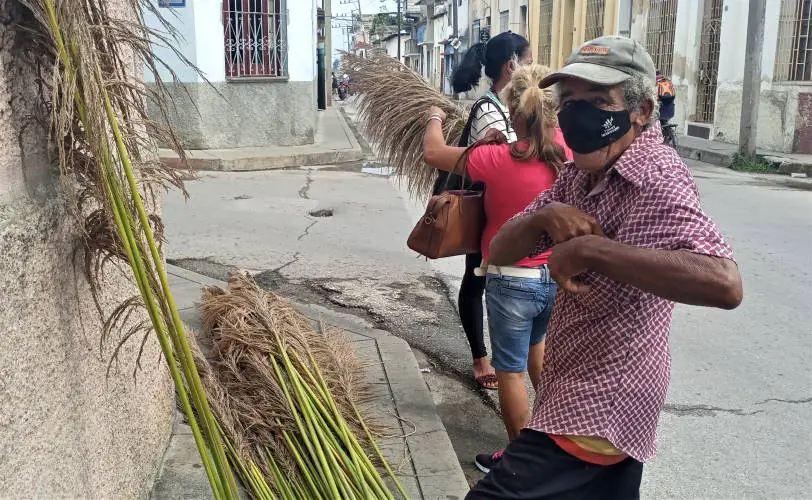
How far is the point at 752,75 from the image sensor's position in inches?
504

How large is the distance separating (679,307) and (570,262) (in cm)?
411

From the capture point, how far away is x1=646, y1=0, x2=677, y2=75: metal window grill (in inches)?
702

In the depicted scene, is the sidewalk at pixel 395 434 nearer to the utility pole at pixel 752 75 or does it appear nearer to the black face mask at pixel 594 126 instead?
the black face mask at pixel 594 126

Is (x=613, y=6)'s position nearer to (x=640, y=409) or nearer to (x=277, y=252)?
(x=277, y=252)

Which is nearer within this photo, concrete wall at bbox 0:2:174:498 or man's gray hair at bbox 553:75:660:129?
concrete wall at bbox 0:2:174:498

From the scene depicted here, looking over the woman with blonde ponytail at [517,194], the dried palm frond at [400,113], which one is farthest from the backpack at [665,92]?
the woman with blonde ponytail at [517,194]

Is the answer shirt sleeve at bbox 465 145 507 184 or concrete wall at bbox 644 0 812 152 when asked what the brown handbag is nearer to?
shirt sleeve at bbox 465 145 507 184

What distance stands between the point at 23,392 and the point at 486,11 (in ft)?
117

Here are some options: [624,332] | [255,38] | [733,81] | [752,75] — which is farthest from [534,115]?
[733,81]

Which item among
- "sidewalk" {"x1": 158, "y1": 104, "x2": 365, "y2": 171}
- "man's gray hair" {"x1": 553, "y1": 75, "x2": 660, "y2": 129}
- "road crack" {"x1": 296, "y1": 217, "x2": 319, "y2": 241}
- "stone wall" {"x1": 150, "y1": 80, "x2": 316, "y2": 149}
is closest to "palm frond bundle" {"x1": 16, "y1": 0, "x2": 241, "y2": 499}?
"man's gray hair" {"x1": 553, "y1": 75, "x2": 660, "y2": 129}

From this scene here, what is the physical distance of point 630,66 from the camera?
1837 mm

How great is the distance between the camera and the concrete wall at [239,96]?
1206cm

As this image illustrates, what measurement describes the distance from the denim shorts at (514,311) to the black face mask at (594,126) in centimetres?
108

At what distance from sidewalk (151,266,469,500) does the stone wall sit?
850 centimetres
